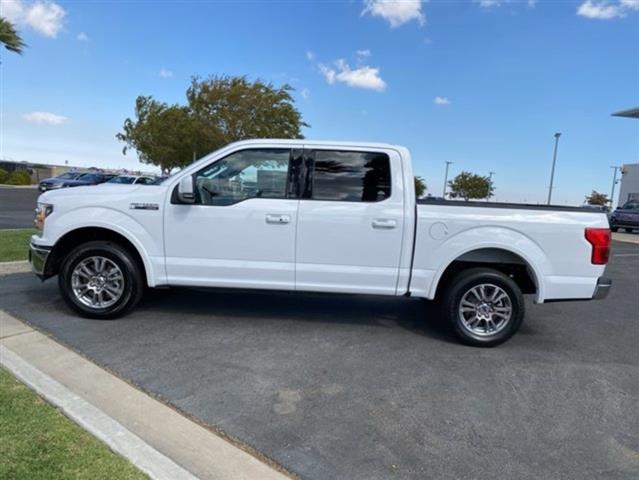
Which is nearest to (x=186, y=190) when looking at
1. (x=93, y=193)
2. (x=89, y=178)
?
(x=93, y=193)

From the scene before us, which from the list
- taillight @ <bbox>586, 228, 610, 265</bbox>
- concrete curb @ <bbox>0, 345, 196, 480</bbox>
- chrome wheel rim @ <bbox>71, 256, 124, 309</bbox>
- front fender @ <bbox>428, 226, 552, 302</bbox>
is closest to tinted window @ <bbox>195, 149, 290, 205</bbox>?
chrome wheel rim @ <bbox>71, 256, 124, 309</bbox>

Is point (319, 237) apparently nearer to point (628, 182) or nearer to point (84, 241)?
point (84, 241)

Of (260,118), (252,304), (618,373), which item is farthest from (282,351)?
(260,118)

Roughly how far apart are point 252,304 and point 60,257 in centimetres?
223

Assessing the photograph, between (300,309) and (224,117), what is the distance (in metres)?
30.1

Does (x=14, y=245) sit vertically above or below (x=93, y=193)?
below

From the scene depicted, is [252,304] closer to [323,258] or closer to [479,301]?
[323,258]

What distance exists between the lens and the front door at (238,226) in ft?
16.3

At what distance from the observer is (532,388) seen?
4.08 m

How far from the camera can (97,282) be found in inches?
203

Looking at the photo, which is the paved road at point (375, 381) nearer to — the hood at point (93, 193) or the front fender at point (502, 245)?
the front fender at point (502, 245)

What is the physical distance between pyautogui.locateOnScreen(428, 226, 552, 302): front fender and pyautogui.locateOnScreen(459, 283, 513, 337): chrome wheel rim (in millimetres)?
Answer: 380

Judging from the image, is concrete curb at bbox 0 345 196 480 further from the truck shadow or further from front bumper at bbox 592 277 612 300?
front bumper at bbox 592 277 612 300

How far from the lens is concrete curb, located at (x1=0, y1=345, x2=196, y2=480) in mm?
2668
